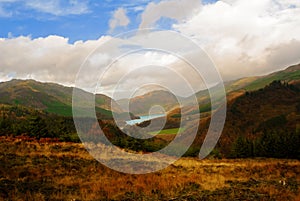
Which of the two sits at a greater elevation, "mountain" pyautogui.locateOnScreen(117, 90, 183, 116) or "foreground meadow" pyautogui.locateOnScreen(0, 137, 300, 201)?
"mountain" pyautogui.locateOnScreen(117, 90, 183, 116)

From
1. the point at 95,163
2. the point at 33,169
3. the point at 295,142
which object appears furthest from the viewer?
the point at 295,142

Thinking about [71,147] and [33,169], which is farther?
[71,147]

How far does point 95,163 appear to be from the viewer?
24.8 meters

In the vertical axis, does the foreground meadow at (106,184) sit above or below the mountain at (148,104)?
below

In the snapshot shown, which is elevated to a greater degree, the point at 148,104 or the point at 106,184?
the point at 148,104

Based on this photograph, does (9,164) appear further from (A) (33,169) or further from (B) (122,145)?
(B) (122,145)

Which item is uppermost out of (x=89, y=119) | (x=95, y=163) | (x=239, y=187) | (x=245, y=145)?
(x=89, y=119)

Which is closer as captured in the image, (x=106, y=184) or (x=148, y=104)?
(x=106, y=184)

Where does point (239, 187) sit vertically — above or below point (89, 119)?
below

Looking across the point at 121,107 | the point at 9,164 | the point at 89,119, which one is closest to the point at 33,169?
the point at 9,164

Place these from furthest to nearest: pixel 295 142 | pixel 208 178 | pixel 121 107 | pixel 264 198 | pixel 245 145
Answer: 1. pixel 245 145
2. pixel 295 142
3. pixel 208 178
4. pixel 121 107
5. pixel 264 198

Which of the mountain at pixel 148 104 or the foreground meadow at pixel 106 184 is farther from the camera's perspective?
the mountain at pixel 148 104

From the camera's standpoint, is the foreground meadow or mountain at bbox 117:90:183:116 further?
Answer: mountain at bbox 117:90:183:116

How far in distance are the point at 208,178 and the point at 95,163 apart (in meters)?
9.13
